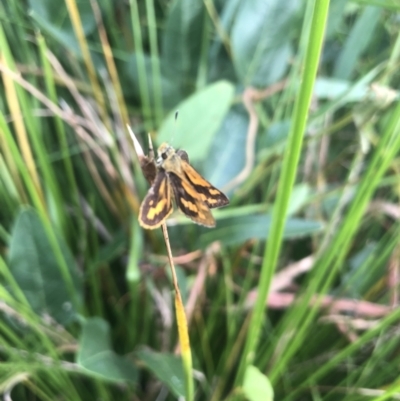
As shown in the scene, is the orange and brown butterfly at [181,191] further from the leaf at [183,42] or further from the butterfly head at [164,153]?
the leaf at [183,42]

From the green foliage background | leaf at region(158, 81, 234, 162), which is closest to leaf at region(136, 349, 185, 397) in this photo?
the green foliage background

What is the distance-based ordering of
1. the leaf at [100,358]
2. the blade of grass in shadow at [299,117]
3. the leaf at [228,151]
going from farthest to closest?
the leaf at [228,151] → the leaf at [100,358] → the blade of grass in shadow at [299,117]

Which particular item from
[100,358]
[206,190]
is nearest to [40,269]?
[100,358]

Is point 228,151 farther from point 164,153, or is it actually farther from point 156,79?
point 164,153

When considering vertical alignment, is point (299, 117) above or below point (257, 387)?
above

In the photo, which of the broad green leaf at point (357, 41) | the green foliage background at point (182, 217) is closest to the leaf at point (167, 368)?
the green foliage background at point (182, 217)

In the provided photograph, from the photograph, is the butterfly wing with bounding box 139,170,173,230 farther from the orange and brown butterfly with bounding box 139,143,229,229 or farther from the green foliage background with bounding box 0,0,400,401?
the green foliage background with bounding box 0,0,400,401
